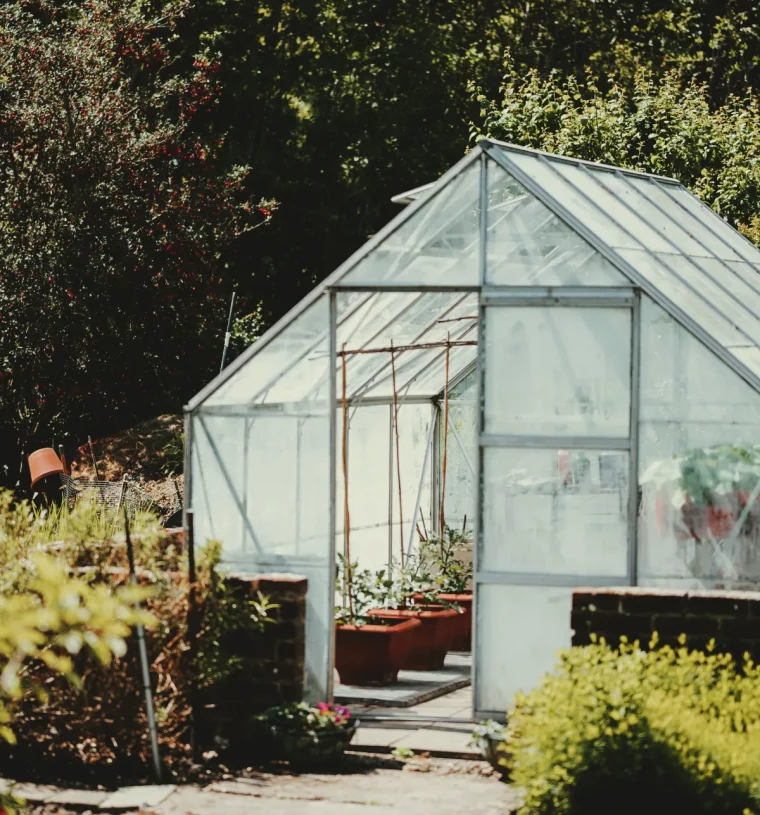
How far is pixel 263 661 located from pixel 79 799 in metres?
1.33

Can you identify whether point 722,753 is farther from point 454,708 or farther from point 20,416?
point 20,416

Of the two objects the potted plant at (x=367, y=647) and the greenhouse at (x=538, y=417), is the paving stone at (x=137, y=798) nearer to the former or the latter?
the greenhouse at (x=538, y=417)

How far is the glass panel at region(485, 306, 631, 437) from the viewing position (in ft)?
23.3

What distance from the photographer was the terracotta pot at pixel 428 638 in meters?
9.33

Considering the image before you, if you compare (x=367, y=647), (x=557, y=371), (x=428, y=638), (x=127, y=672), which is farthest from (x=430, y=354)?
(x=127, y=672)

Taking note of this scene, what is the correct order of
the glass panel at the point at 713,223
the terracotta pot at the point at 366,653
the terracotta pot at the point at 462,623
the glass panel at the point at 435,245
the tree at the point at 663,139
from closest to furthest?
the glass panel at the point at 435,245
the terracotta pot at the point at 366,653
the glass panel at the point at 713,223
the terracotta pot at the point at 462,623
the tree at the point at 663,139

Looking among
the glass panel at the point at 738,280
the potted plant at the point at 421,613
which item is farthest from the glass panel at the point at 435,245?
the potted plant at the point at 421,613

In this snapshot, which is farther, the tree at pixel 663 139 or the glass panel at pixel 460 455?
the tree at pixel 663 139

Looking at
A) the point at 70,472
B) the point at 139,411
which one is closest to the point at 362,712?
the point at 70,472

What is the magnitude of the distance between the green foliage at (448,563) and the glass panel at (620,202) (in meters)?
3.22

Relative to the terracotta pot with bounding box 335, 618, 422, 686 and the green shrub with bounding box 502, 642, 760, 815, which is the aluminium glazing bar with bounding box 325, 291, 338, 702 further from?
the green shrub with bounding box 502, 642, 760, 815

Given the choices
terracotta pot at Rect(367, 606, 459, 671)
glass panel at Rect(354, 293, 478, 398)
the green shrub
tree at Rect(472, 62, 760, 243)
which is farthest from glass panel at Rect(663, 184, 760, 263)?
the green shrub

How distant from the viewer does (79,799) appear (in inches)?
235

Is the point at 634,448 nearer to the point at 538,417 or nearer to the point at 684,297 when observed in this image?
the point at 538,417
